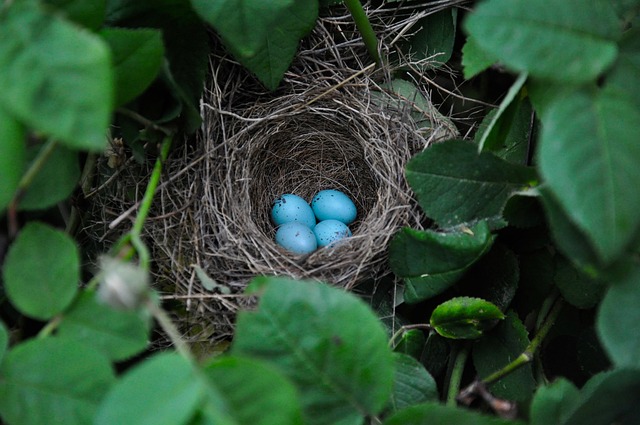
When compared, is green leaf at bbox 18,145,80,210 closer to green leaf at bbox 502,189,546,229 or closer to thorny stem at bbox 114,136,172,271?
thorny stem at bbox 114,136,172,271

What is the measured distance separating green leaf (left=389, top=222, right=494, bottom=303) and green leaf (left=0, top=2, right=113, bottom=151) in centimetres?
56

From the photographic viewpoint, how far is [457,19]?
112 centimetres

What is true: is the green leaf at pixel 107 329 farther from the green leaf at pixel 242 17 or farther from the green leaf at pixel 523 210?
the green leaf at pixel 523 210

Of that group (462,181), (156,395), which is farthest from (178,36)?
(156,395)

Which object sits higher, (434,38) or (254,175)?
(434,38)

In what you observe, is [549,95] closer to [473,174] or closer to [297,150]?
[473,174]

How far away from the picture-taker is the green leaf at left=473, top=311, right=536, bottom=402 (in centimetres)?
91

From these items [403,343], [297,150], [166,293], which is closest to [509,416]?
[403,343]

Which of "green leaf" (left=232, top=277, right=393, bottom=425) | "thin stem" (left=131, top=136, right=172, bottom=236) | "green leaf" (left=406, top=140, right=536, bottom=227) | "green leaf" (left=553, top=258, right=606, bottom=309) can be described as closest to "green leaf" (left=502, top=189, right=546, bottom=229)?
"green leaf" (left=406, top=140, right=536, bottom=227)

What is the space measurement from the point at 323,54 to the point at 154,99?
45cm

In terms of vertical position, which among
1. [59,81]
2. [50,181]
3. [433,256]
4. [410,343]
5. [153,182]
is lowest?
[410,343]

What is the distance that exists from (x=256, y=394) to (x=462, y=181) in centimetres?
50

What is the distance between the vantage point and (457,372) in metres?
0.98

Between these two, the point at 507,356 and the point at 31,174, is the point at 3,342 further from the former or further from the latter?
the point at 507,356
